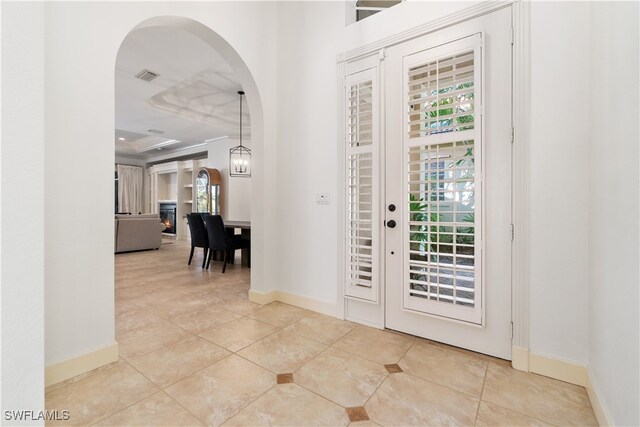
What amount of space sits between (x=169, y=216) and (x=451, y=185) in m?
9.39

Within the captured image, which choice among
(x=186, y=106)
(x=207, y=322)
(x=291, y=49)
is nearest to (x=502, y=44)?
(x=291, y=49)

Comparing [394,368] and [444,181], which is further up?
[444,181]

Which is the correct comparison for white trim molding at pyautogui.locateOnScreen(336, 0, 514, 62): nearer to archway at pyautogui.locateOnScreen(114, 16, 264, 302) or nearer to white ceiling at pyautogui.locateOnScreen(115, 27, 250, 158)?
archway at pyautogui.locateOnScreen(114, 16, 264, 302)

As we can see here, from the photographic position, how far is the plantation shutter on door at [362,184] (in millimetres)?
2340

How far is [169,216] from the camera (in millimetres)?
9406

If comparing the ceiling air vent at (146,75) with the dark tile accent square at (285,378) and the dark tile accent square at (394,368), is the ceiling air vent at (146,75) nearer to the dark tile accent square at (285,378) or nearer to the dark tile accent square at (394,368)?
the dark tile accent square at (285,378)

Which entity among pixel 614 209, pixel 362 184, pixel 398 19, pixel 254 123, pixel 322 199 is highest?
pixel 398 19

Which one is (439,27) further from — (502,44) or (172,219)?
(172,219)

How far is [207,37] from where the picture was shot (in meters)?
2.52

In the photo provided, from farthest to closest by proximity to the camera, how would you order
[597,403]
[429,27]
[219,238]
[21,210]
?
[219,238], [429,27], [597,403], [21,210]

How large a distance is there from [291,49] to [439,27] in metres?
1.45

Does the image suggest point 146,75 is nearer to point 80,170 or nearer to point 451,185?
point 80,170

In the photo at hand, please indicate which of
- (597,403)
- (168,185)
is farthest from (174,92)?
(597,403)

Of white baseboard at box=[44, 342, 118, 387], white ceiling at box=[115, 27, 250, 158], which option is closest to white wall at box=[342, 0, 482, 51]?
white ceiling at box=[115, 27, 250, 158]
